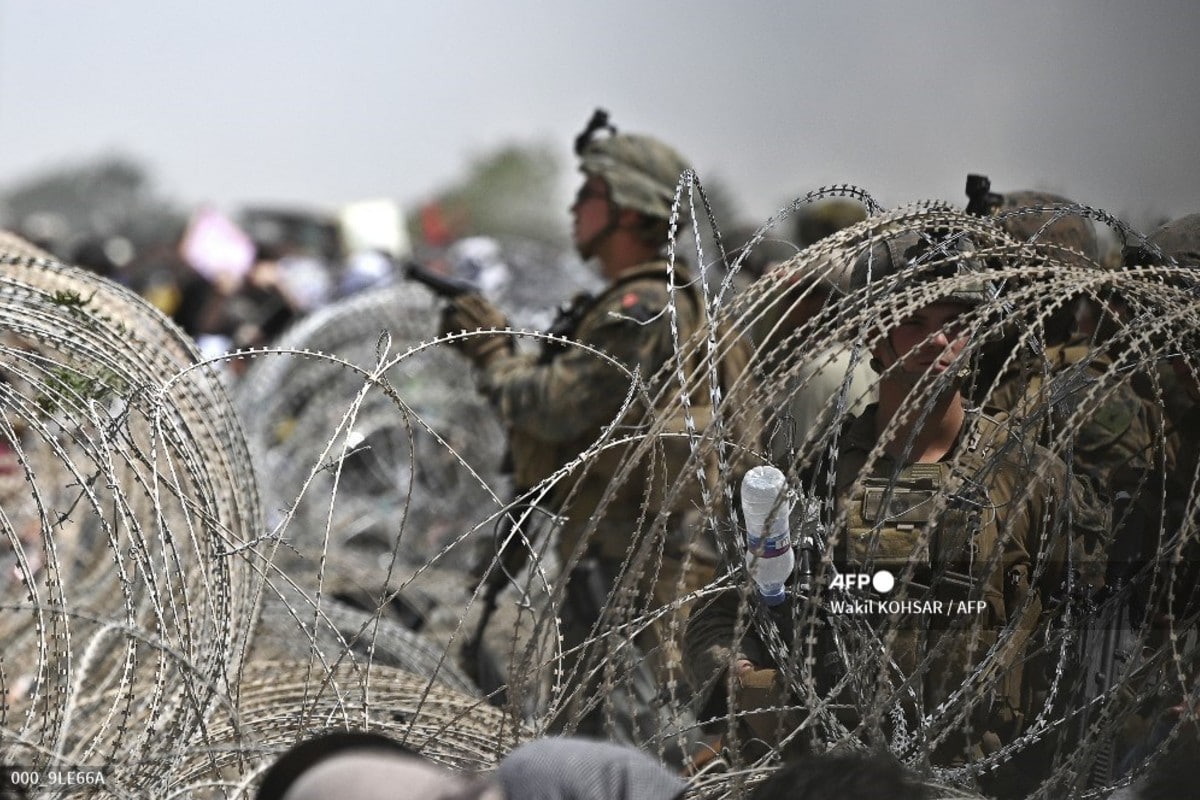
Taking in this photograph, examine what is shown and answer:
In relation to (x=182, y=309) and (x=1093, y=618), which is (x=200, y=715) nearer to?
(x=1093, y=618)

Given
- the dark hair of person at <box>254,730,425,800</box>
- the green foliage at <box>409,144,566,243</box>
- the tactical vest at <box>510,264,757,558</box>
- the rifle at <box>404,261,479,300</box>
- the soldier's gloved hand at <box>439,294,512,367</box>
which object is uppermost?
the green foliage at <box>409,144,566,243</box>

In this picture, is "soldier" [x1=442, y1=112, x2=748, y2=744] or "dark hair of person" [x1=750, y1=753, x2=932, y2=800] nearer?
"dark hair of person" [x1=750, y1=753, x2=932, y2=800]

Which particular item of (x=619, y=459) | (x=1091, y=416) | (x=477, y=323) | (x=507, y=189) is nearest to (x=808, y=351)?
(x=1091, y=416)

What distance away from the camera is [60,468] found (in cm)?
695

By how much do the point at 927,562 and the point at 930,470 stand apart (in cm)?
19

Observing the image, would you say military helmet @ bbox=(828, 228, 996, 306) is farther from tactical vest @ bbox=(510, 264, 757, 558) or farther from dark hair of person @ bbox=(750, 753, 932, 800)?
tactical vest @ bbox=(510, 264, 757, 558)

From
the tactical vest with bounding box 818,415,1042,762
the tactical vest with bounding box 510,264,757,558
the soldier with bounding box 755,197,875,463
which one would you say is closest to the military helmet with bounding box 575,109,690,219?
the tactical vest with bounding box 510,264,757,558

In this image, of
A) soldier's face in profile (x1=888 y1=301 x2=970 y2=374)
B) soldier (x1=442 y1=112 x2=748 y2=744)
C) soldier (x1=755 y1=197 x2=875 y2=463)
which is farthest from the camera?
soldier (x1=442 y1=112 x2=748 y2=744)

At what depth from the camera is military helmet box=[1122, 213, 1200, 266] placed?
Answer: 3.46m

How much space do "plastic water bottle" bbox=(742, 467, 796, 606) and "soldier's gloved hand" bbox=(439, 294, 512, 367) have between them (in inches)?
88.1

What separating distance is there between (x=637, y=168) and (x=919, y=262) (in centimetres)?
228

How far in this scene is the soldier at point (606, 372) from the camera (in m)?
4.83

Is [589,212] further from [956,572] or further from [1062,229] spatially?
[956,572]

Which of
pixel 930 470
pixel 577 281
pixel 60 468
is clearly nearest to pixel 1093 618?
pixel 930 470
